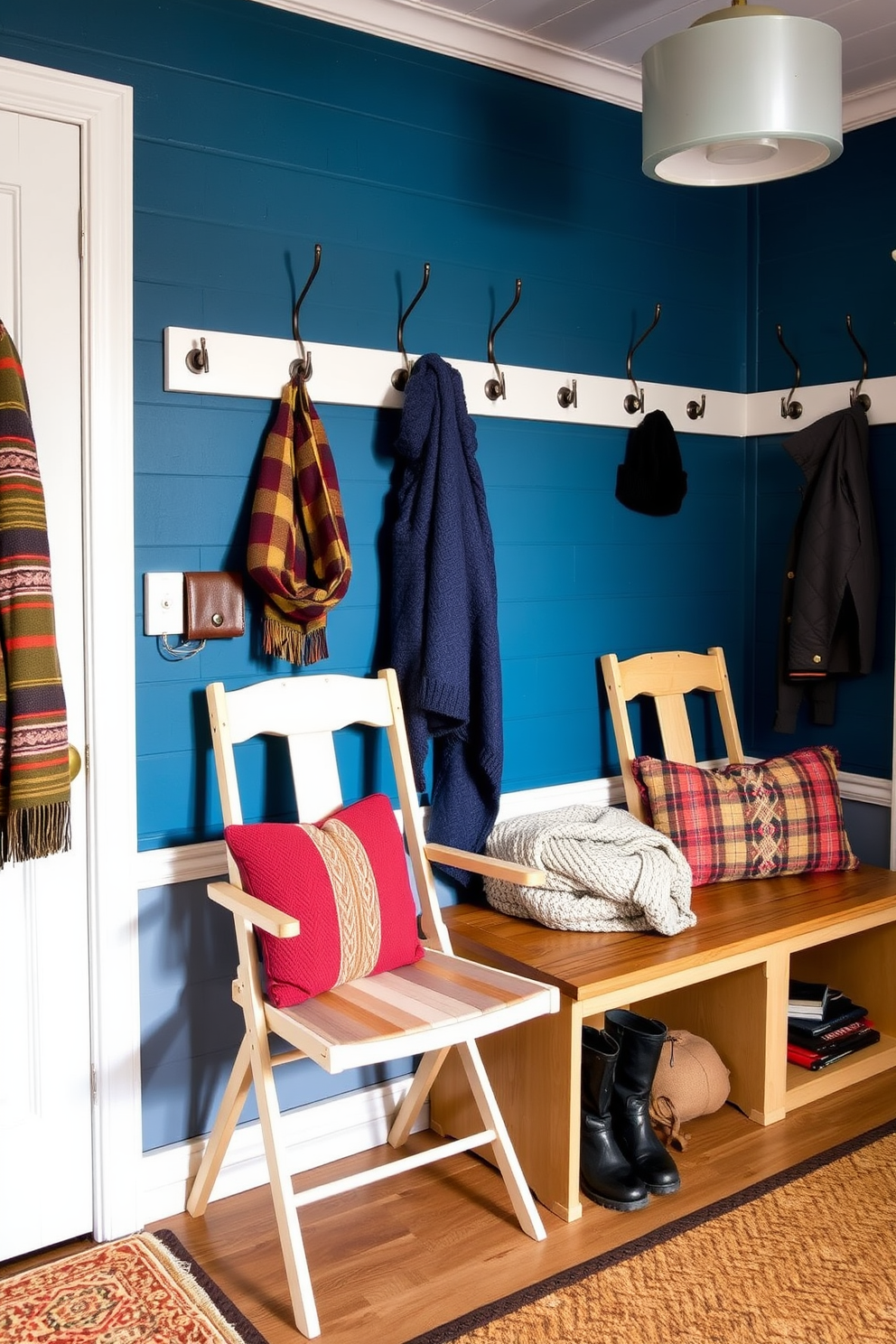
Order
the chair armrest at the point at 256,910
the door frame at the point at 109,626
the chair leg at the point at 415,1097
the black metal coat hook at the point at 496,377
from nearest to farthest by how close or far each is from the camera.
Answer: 1. the chair armrest at the point at 256,910
2. the door frame at the point at 109,626
3. the chair leg at the point at 415,1097
4. the black metal coat hook at the point at 496,377

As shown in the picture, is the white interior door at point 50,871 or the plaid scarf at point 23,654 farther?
the white interior door at point 50,871

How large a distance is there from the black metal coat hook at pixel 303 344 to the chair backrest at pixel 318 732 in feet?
2.09

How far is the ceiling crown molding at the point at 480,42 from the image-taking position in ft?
8.41

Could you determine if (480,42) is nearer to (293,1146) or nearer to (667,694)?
(667,694)

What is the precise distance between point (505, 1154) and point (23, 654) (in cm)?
130

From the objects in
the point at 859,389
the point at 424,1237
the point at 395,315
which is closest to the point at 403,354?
the point at 395,315

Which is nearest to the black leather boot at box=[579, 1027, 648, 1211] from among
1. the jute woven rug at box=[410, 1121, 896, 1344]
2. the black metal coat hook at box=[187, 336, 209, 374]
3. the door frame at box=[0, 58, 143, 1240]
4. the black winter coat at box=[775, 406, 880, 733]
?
the jute woven rug at box=[410, 1121, 896, 1344]

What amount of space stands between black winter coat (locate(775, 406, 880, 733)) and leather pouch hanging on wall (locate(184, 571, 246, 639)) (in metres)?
1.58

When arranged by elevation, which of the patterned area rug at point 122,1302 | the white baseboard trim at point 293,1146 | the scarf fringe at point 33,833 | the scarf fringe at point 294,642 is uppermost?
the scarf fringe at point 294,642

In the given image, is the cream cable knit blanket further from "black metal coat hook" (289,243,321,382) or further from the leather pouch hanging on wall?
"black metal coat hook" (289,243,321,382)

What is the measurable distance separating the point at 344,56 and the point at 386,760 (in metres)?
1.54

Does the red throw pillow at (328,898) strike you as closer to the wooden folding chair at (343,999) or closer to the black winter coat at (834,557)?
the wooden folding chair at (343,999)

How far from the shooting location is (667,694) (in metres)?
3.28

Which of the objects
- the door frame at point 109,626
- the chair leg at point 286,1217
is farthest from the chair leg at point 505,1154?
the door frame at point 109,626
